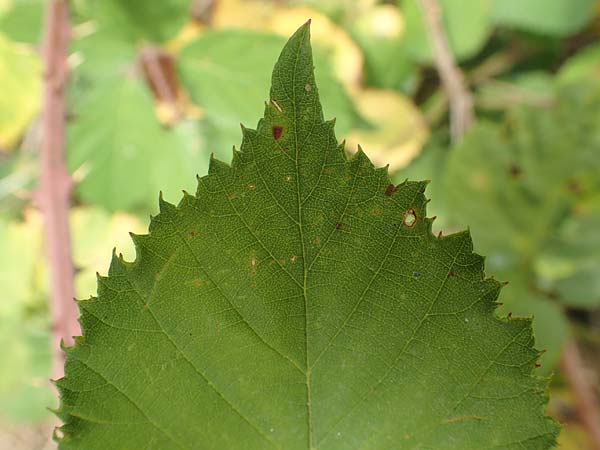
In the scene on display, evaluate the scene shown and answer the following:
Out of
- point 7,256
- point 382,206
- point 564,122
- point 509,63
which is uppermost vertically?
point 509,63

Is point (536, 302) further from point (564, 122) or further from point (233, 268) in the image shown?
point (233, 268)

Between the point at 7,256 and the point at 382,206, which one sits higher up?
the point at 7,256

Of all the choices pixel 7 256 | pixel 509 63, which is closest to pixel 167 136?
pixel 7 256

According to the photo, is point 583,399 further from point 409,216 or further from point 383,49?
point 409,216

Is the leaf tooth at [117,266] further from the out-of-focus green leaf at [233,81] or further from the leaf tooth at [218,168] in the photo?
the out-of-focus green leaf at [233,81]

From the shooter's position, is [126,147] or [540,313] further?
[540,313]

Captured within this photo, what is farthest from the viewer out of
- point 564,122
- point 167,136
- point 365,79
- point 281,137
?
point 365,79

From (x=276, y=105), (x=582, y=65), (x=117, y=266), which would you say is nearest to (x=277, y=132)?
(x=276, y=105)

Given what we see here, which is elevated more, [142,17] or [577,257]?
[142,17]
